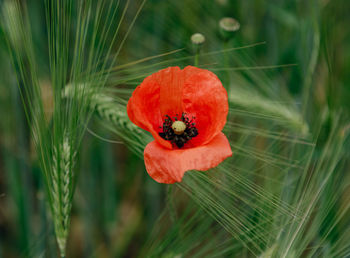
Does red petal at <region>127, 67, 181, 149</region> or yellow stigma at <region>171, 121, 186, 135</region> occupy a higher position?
red petal at <region>127, 67, 181, 149</region>

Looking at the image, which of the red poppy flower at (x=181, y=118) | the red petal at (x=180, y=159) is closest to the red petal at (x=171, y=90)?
the red poppy flower at (x=181, y=118)

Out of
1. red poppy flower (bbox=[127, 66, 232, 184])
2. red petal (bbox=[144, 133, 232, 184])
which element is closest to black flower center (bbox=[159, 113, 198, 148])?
red poppy flower (bbox=[127, 66, 232, 184])

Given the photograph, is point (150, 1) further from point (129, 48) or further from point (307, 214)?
point (307, 214)

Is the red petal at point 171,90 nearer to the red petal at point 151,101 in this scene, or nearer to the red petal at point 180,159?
the red petal at point 151,101

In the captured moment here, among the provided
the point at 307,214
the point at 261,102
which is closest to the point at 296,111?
the point at 261,102

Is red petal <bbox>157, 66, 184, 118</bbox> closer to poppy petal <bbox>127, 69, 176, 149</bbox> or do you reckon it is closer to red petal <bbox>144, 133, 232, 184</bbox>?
poppy petal <bbox>127, 69, 176, 149</bbox>

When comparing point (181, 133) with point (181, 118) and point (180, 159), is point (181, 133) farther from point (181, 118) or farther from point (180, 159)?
point (180, 159)
